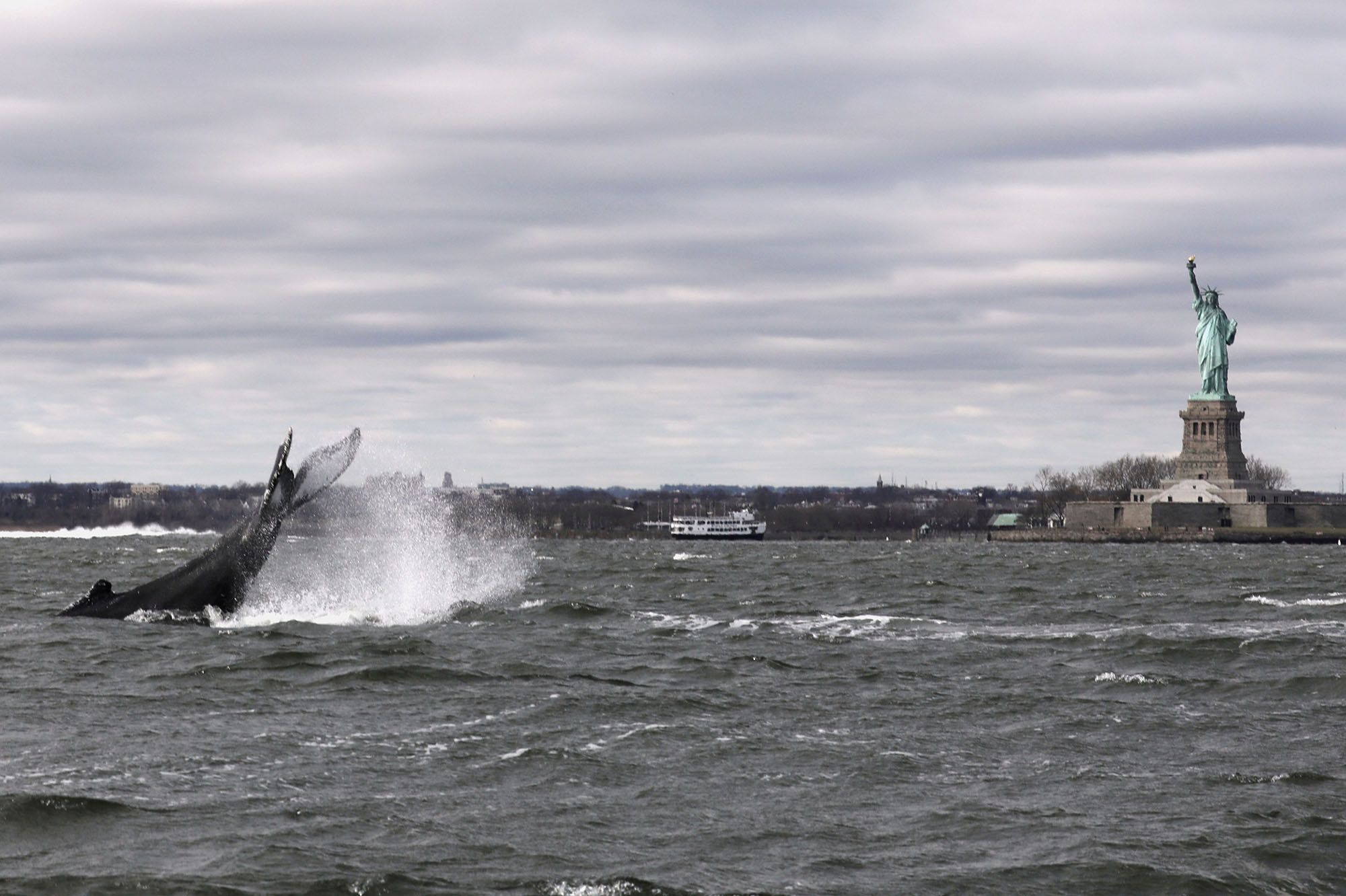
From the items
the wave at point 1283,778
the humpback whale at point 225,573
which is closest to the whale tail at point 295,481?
the humpback whale at point 225,573

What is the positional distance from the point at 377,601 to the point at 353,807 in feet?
113

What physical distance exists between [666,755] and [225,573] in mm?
22649

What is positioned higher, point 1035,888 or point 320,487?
point 320,487

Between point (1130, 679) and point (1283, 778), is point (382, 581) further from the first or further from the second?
point (1283, 778)

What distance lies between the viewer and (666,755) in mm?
24234

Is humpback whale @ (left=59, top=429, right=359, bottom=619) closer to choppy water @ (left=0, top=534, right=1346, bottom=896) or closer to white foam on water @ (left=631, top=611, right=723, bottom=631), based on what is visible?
choppy water @ (left=0, top=534, right=1346, bottom=896)

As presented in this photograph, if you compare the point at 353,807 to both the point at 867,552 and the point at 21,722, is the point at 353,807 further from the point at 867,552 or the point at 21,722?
the point at 867,552

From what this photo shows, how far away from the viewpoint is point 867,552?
14812 centimetres

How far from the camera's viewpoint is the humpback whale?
40094 mm

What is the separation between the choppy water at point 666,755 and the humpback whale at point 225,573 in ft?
3.71

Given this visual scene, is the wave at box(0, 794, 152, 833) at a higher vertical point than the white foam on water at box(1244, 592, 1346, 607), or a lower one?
lower

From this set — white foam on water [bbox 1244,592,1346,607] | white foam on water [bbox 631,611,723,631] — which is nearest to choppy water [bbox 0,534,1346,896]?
white foam on water [bbox 631,611,723,631]

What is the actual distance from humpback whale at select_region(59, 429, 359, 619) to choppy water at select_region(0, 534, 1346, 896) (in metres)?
1.13

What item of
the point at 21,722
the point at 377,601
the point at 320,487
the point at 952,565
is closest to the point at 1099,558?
the point at 952,565
